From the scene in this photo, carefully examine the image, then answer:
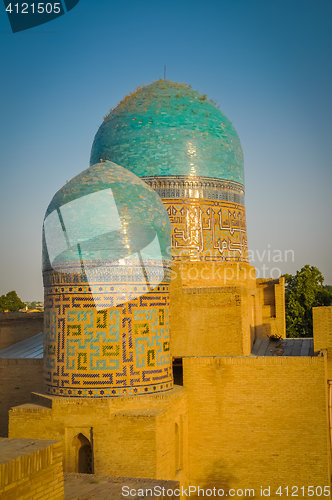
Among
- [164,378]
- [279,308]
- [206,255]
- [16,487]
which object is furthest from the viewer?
[279,308]

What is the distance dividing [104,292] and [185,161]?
4100 millimetres

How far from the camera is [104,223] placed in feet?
27.8

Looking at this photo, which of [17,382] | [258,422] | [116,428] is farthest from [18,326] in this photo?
[258,422]

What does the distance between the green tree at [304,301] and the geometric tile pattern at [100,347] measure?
11414mm

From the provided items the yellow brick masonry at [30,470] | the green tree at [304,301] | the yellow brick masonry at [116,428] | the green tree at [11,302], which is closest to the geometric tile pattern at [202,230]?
the yellow brick masonry at [116,428]

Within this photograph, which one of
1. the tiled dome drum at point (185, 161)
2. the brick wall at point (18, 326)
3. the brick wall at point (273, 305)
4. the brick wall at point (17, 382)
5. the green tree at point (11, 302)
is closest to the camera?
the brick wall at point (17, 382)

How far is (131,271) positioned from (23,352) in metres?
4.11

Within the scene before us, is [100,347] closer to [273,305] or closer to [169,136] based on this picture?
[169,136]

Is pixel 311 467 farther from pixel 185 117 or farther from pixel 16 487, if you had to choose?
pixel 185 117

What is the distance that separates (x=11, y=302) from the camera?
106 feet

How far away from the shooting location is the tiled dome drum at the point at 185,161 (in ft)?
37.1

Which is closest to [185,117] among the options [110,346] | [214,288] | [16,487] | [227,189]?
[227,189]

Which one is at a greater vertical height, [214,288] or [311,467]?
[214,288]

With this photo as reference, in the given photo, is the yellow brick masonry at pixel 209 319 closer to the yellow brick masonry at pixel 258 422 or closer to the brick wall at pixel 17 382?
the yellow brick masonry at pixel 258 422
